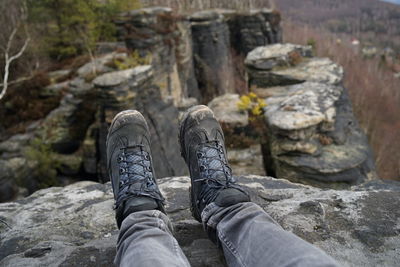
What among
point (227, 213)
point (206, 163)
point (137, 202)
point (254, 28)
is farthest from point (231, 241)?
point (254, 28)

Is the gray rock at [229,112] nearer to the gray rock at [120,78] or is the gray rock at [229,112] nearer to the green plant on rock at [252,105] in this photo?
the green plant on rock at [252,105]

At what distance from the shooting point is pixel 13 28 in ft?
40.9

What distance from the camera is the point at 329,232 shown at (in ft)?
6.40

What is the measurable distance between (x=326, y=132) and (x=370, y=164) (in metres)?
1.28

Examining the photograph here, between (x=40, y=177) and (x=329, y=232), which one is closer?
(x=329, y=232)

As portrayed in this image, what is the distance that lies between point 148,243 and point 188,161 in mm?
988

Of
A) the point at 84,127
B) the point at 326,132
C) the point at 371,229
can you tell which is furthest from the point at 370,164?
the point at 84,127

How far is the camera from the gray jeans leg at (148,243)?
1.34m

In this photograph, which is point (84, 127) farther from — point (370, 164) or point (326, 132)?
point (370, 164)

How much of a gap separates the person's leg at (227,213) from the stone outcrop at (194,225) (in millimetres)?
240

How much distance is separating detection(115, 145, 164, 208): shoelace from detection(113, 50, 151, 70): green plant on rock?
9146 millimetres

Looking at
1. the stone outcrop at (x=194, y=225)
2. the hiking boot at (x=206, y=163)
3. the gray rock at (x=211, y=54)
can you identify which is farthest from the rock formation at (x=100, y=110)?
the hiking boot at (x=206, y=163)

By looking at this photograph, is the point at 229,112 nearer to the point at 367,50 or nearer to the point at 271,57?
the point at 271,57

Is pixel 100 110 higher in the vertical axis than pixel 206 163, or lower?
lower
